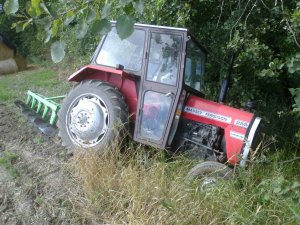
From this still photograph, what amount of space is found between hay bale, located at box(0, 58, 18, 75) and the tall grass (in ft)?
29.5

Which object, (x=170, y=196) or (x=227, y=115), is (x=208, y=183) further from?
(x=227, y=115)

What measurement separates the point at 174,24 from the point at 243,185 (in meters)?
2.78

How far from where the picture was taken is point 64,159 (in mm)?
4707

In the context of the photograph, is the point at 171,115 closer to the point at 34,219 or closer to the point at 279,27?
the point at 34,219

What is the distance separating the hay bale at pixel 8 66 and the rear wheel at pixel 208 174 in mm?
9561

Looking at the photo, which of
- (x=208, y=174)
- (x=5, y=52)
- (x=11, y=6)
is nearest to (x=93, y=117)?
(x=208, y=174)

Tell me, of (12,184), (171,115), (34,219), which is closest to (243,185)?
(171,115)

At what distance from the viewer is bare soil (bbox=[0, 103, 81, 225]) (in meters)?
3.61

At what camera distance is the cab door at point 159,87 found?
14.6 ft

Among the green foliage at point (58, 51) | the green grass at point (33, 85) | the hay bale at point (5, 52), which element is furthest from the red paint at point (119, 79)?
the hay bale at point (5, 52)

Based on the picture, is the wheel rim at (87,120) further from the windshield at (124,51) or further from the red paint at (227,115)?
the red paint at (227,115)

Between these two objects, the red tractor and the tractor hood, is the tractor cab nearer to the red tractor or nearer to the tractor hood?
the red tractor

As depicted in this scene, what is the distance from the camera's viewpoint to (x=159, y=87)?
451 cm

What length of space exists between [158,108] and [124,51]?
811mm
